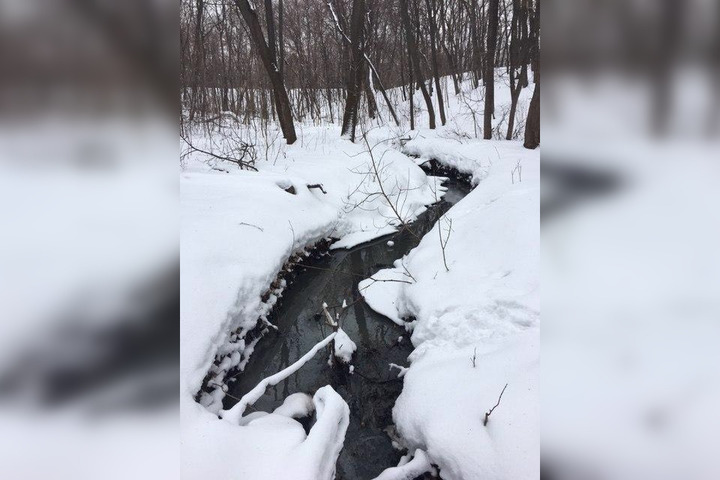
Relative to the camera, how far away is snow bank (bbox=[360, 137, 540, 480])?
2203 millimetres

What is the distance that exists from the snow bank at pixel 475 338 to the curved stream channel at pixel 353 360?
0.20 m

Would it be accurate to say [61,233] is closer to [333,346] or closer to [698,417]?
[698,417]

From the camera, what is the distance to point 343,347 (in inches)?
143

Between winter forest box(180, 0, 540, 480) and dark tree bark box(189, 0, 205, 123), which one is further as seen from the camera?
dark tree bark box(189, 0, 205, 123)

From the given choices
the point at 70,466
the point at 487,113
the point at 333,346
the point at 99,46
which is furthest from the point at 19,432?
the point at 487,113

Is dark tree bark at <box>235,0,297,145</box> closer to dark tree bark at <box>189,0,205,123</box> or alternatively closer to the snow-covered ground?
dark tree bark at <box>189,0,205,123</box>

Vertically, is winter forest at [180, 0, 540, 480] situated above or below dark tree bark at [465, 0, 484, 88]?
below

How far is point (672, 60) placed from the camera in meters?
0.47

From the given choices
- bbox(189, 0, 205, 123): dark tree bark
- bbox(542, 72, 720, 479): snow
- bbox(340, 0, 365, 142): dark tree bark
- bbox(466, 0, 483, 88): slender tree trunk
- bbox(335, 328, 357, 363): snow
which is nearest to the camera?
bbox(542, 72, 720, 479): snow

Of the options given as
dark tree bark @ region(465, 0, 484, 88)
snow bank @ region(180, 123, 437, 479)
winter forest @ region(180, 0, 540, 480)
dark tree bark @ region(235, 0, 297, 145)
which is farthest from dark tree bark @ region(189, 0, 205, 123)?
dark tree bark @ region(465, 0, 484, 88)

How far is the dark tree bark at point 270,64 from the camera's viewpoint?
8.59m

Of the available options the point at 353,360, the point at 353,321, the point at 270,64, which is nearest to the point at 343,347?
the point at 353,360

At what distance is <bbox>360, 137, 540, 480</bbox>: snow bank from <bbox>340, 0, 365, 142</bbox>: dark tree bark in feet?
18.8

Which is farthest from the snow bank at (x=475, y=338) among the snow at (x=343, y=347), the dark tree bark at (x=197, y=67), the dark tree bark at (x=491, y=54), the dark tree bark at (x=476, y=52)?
the dark tree bark at (x=476, y=52)
